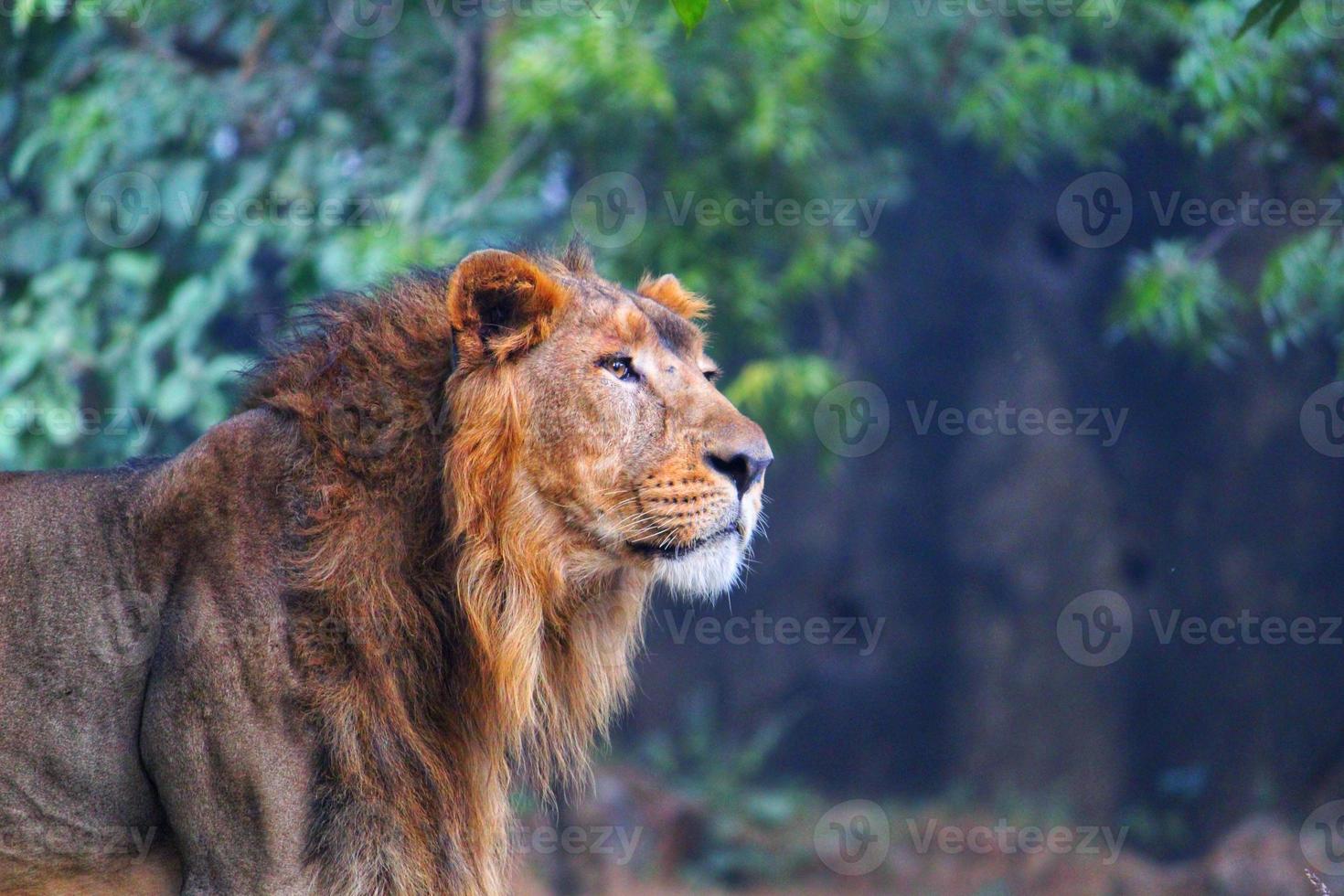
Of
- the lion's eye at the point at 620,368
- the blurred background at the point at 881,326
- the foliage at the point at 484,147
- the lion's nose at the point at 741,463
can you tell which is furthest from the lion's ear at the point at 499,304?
the foliage at the point at 484,147

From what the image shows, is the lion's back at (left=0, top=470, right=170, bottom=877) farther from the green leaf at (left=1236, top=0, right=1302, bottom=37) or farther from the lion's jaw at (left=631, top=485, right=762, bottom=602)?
the green leaf at (left=1236, top=0, right=1302, bottom=37)

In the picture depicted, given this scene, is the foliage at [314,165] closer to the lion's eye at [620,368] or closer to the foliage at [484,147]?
the foliage at [484,147]

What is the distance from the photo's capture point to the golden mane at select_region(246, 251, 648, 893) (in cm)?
315

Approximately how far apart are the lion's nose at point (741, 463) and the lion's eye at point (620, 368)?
319mm

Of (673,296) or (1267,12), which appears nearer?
(1267,12)

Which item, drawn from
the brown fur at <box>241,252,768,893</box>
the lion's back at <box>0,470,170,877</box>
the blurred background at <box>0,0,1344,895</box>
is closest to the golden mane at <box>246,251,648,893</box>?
the brown fur at <box>241,252,768,893</box>

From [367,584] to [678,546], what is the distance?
76 cm

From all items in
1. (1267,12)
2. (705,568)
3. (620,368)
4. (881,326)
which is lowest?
(881,326)

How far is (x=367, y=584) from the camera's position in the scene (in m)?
3.25

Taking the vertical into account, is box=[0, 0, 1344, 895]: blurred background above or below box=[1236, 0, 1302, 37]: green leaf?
below

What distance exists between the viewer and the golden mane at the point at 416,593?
10.3 feet

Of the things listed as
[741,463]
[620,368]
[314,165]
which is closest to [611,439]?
[620,368]

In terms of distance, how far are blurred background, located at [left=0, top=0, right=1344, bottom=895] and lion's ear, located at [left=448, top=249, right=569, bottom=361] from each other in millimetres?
905

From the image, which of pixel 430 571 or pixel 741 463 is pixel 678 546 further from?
pixel 430 571
